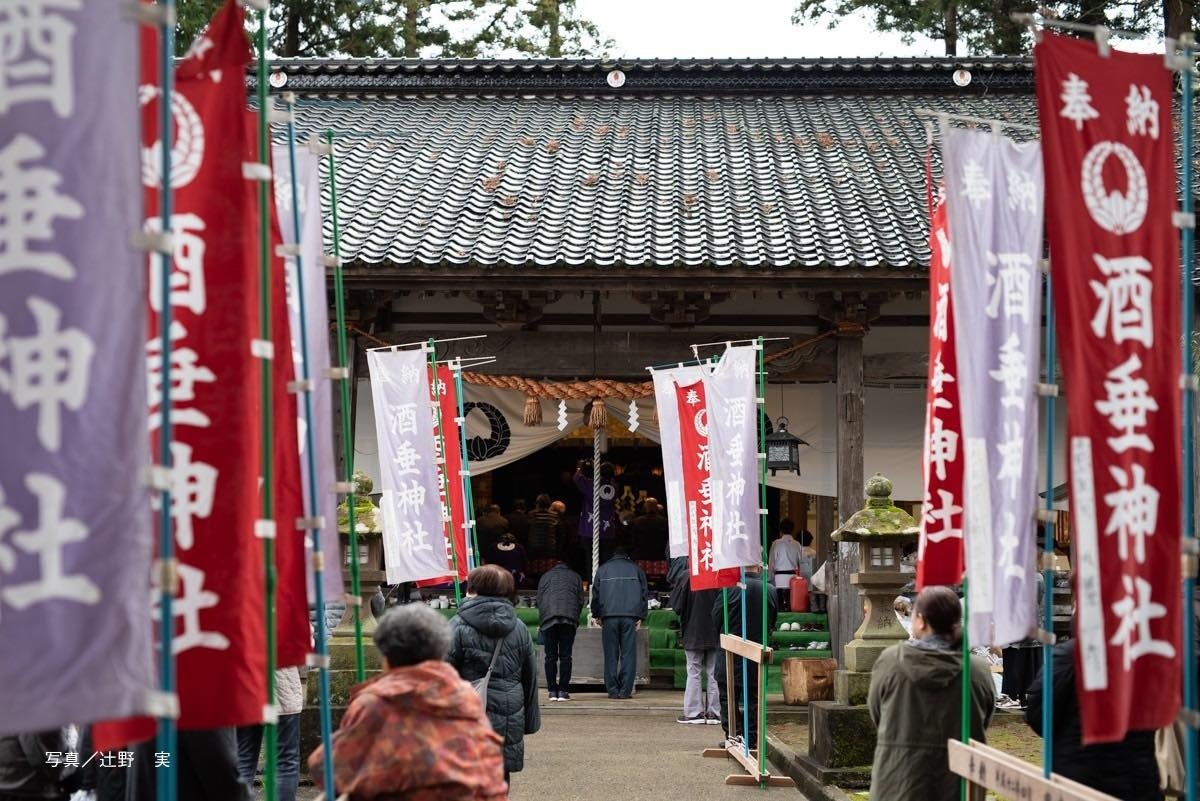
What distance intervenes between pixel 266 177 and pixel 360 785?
76.0 inches

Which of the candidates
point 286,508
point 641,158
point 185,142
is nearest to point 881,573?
point 286,508

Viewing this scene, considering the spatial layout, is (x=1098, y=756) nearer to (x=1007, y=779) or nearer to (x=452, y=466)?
(x=1007, y=779)

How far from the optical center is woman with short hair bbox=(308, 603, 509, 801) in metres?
4.45

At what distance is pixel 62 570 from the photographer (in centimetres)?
306

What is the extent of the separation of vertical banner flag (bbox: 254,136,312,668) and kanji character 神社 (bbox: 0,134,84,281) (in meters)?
1.49

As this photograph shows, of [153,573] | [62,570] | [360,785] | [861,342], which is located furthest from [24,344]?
[861,342]

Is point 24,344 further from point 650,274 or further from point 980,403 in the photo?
point 650,274

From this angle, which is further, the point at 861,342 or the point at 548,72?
the point at 548,72

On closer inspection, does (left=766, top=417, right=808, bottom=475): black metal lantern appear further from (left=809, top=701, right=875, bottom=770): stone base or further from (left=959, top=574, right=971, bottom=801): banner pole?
(left=959, top=574, right=971, bottom=801): banner pole

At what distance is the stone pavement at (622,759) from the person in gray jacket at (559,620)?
0.24m

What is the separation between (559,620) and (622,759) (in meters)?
3.19

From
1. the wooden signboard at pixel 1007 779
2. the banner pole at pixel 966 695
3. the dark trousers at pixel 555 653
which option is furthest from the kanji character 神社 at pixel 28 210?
the dark trousers at pixel 555 653

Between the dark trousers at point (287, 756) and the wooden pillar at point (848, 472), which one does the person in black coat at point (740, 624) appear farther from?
the dark trousers at point (287, 756)

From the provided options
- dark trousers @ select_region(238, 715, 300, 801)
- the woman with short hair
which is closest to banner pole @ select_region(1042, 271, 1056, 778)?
the woman with short hair
